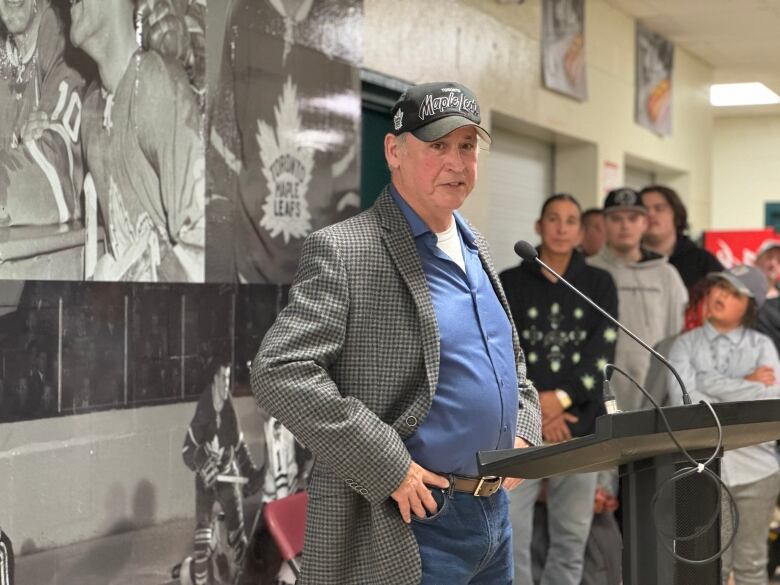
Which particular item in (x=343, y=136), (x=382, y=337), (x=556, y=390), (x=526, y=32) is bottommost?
(x=556, y=390)

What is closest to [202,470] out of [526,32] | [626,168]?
[526,32]

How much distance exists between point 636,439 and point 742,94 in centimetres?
1083

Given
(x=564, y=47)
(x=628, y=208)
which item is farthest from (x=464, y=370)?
(x=564, y=47)

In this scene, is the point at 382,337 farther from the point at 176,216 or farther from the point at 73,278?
the point at 176,216

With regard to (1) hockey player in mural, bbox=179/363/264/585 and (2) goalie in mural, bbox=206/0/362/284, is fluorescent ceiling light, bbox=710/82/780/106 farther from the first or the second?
(1) hockey player in mural, bbox=179/363/264/585

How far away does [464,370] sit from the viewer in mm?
2320

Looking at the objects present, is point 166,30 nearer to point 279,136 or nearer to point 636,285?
point 279,136

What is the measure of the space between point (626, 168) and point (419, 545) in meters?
7.36

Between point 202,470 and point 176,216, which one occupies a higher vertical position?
point 176,216

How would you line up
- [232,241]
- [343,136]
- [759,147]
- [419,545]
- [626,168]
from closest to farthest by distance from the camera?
1. [419,545]
2. [232,241]
3. [343,136]
4. [626,168]
5. [759,147]

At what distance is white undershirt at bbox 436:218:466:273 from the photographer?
245 cm

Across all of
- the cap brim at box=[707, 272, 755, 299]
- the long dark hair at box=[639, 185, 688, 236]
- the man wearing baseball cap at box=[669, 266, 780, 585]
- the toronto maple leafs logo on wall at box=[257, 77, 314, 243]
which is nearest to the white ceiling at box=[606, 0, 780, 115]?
the long dark hair at box=[639, 185, 688, 236]

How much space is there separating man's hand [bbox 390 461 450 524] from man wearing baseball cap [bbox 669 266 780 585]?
269cm

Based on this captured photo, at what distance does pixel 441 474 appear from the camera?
2.27m
